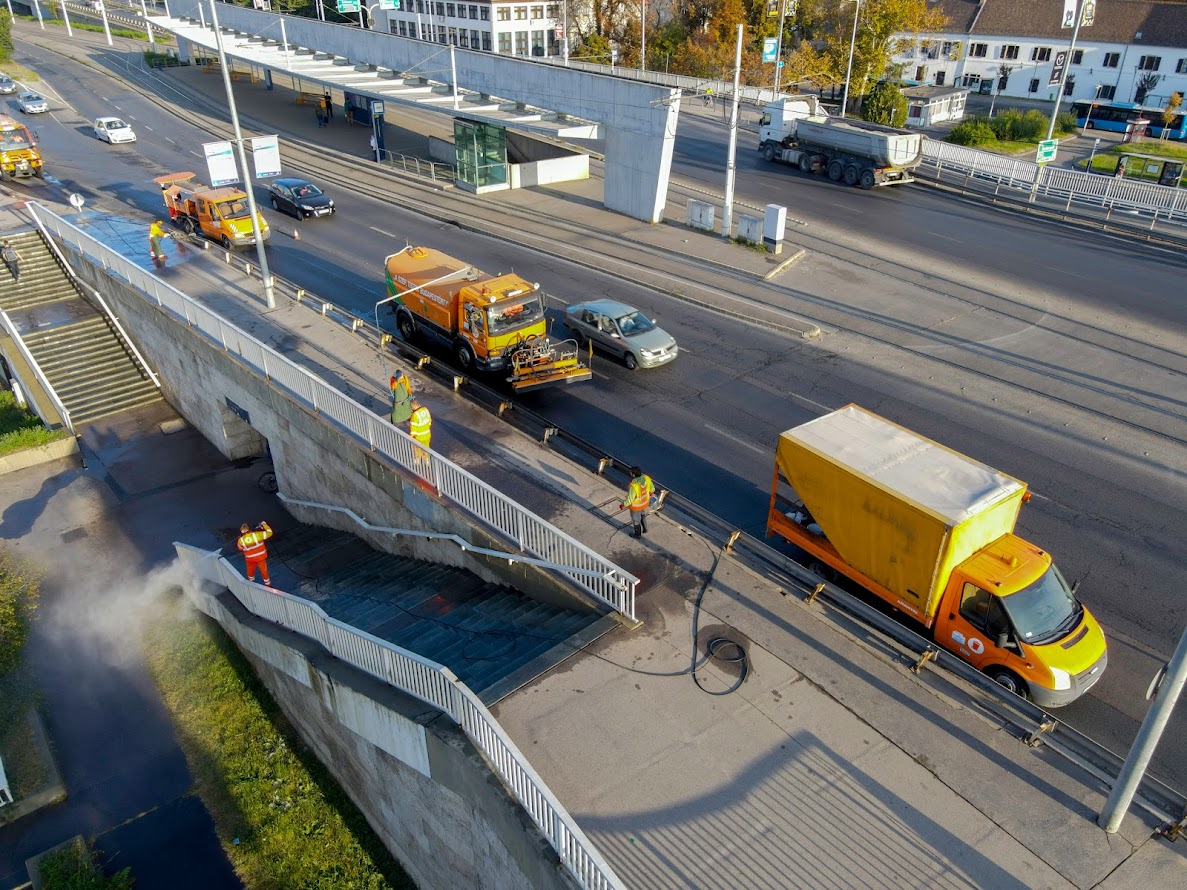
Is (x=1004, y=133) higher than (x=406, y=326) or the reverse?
higher

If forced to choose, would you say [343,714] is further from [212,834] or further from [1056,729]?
[1056,729]

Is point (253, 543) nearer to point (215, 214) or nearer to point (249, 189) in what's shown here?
point (249, 189)

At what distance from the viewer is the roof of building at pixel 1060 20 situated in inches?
2163

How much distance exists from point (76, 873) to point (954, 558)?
1344cm

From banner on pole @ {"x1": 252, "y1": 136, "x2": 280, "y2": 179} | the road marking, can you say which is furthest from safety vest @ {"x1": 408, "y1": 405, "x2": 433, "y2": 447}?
banner on pole @ {"x1": 252, "y1": 136, "x2": 280, "y2": 179}

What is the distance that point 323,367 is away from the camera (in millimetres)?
19672

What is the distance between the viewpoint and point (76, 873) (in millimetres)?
12508

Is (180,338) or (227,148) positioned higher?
(227,148)

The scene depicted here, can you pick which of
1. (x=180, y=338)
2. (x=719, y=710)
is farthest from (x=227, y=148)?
(x=719, y=710)

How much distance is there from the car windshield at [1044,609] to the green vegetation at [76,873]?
13.3 meters

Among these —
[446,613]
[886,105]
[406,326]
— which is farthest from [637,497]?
[886,105]

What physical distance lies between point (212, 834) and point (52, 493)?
510 inches

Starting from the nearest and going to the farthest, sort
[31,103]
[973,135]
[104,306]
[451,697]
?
[451,697], [104,306], [973,135], [31,103]

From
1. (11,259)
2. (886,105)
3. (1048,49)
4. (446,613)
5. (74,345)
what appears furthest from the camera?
(1048,49)
